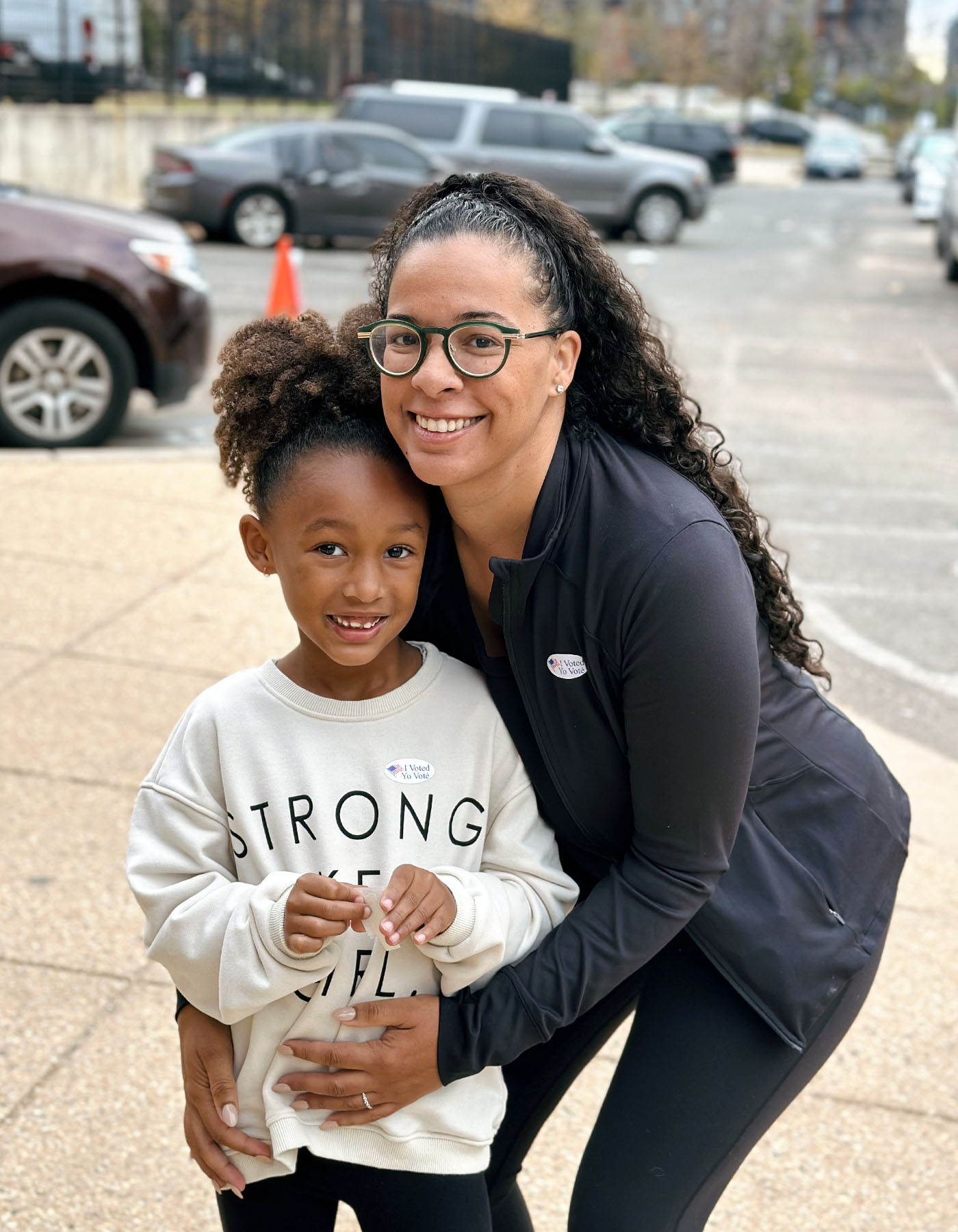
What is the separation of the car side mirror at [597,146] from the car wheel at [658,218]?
995mm

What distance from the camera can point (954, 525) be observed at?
7750 mm

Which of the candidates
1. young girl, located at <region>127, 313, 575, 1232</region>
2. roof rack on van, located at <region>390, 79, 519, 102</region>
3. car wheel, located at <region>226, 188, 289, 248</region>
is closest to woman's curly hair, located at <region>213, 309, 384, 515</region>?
young girl, located at <region>127, 313, 575, 1232</region>

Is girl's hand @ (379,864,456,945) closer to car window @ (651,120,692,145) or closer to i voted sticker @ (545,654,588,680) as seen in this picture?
i voted sticker @ (545,654,588,680)

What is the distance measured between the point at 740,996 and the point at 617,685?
486mm

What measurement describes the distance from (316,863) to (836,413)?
9.41 meters

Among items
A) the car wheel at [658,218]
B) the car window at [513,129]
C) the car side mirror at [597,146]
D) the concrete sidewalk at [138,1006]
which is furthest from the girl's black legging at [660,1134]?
the car wheel at [658,218]

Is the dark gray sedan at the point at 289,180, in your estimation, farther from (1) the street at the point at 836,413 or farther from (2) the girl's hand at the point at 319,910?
(2) the girl's hand at the point at 319,910

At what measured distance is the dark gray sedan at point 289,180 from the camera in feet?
59.4

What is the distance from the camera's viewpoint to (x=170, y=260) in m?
8.10

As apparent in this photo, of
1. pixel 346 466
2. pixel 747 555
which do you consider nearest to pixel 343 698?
pixel 346 466

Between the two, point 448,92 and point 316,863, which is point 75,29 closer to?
point 448,92

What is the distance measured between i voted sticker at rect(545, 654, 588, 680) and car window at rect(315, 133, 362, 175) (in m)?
17.6

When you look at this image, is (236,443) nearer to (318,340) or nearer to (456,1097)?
(318,340)

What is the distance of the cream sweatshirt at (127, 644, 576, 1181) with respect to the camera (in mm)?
1804
